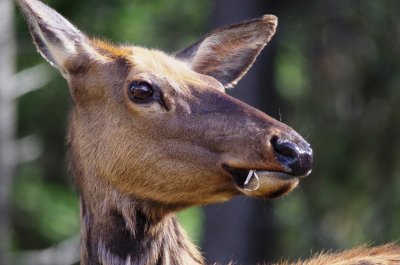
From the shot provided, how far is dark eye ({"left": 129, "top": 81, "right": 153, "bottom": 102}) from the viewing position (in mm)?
7668

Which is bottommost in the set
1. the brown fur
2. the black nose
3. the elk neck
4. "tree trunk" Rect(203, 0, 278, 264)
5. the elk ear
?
"tree trunk" Rect(203, 0, 278, 264)

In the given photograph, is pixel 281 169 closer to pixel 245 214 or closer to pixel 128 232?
pixel 128 232

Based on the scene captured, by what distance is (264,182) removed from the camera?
700 cm

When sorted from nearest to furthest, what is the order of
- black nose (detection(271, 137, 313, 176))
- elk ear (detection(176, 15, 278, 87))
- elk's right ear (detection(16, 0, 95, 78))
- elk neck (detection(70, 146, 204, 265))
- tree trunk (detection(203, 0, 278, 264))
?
black nose (detection(271, 137, 313, 176)) → elk neck (detection(70, 146, 204, 265)) → elk's right ear (detection(16, 0, 95, 78)) → elk ear (detection(176, 15, 278, 87)) → tree trunk (detection(203, 0, 278, 264))

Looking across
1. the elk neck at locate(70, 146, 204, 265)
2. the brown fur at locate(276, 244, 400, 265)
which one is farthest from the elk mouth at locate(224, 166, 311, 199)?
the brown fur at locate(276, 244, 400, 265)

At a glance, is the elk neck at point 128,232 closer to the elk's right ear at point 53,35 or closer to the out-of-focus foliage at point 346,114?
the elk's right ear at point 53,35

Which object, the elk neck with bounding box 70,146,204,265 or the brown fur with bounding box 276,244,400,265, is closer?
the elk neck with bounding box 70,146,204,265

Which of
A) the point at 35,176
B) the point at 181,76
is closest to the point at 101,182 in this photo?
the point at 181,76

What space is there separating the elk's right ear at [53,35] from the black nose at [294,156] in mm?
1721

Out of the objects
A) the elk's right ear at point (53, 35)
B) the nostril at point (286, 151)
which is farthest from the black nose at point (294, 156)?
the elk's right ear at point (53, 35)

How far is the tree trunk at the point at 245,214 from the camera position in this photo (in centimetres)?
1725

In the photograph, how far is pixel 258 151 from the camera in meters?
7.02

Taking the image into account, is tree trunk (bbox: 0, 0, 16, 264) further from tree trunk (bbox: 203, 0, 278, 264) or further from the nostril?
the nostril

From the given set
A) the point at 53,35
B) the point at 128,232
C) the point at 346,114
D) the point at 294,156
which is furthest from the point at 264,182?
the point at 346,114
